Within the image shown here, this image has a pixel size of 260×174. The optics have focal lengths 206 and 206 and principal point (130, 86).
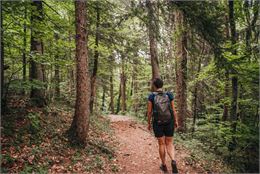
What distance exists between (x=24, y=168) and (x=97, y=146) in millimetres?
2767

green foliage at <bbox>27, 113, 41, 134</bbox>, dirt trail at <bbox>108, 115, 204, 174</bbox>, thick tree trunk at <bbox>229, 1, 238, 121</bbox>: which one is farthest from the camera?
thick tree trunk at <bbox>229, 1, 238, 121</bbox>

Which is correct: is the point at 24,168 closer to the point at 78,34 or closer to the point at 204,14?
the point at 78,34

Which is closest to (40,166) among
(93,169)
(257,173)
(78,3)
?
(93,169)

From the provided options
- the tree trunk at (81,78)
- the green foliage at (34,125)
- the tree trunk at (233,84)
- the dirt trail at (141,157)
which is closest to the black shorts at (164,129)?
the dirt trail at (141,157)

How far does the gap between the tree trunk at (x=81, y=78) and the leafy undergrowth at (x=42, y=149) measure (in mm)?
519

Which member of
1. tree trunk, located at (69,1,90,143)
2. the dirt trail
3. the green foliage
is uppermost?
tree trunk, located at (69,1,90,143)

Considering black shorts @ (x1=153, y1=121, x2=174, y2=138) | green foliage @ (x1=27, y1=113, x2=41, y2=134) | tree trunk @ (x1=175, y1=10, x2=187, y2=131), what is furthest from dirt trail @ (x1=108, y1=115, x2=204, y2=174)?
green foliage @ (x1=27, y1=113, x2=41, y2=134)

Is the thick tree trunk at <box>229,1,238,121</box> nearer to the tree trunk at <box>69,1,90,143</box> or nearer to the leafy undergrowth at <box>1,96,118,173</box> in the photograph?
the leafy undergrowth at <box>1,96,118,173</box>

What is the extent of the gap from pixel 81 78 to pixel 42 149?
253 cm

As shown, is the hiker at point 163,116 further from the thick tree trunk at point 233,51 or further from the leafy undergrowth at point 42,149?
the thick tree trunk at point 233,51

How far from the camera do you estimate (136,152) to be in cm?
810

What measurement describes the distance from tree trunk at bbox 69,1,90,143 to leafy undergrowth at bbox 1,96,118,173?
→ 519 millimetres

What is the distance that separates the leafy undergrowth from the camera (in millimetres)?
5449

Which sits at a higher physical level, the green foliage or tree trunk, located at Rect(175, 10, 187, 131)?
tree trunk, located at Rect(175, 10, 187, 131)
